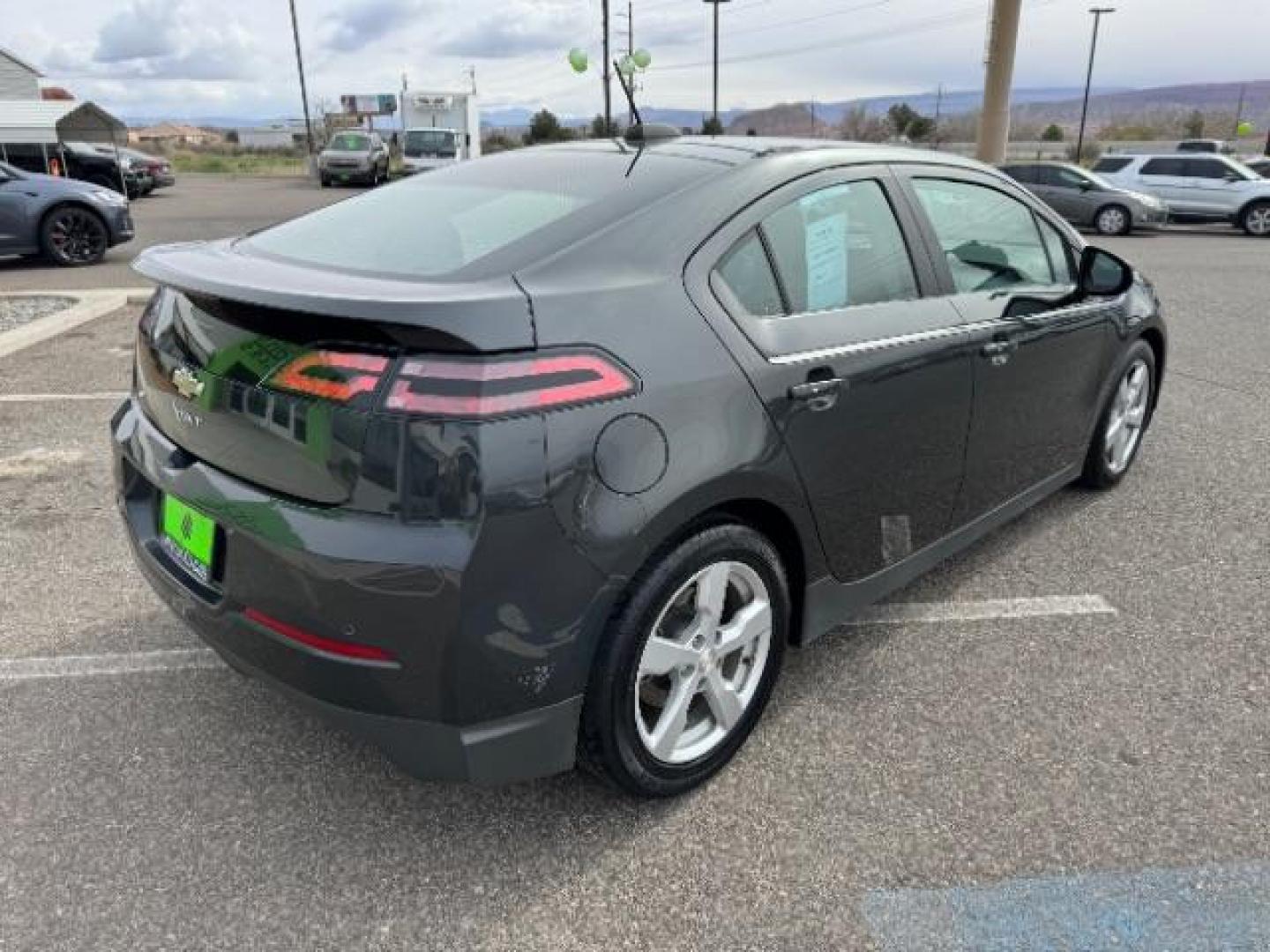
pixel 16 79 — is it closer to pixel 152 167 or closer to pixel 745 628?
pixel 152 167

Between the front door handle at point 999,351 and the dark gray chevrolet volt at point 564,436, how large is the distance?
0.02 metres

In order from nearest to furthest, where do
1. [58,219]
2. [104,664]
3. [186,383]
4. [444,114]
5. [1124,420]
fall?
1. [186,383]
2. [104,664]
3. [1124,420]
4. [58,219]
5. [444,114]

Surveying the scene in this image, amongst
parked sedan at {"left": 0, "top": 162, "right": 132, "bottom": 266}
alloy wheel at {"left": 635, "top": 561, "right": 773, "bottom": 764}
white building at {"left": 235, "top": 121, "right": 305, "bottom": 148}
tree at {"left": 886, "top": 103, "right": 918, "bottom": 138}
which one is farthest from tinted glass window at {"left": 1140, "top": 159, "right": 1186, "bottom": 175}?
Result: white building at {"left": 235, "top": 121, "right": 305, "bottom": 148}

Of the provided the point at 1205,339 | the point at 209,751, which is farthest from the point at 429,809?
the point at 1205,339

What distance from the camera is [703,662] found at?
242cm

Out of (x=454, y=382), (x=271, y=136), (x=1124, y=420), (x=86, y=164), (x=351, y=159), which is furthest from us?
(x=271, y=136)

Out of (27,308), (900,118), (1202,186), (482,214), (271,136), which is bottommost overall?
(271,136)

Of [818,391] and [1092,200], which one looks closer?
[818,391]

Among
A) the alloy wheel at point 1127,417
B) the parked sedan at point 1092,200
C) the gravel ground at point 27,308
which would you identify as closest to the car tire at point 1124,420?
the alloy wheel at point 1127,417

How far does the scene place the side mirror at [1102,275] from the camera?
3779 mm

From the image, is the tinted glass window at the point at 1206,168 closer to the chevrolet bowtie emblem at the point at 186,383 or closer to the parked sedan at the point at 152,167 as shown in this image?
the chevrolet bowtie emblem at the point at 186,383

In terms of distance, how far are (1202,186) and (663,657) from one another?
2201 cm

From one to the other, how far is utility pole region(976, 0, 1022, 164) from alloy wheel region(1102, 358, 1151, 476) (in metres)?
31.9

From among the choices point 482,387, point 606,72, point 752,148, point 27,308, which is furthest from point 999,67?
point 482,387
